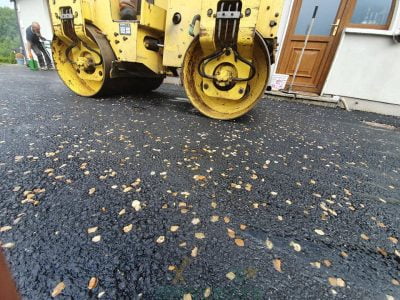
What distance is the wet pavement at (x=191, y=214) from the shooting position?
83 cm

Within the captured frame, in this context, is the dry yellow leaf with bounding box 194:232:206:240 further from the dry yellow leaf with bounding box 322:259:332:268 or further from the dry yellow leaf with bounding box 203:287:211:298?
the dry yellow leaf with bounding box 322:259:332:268

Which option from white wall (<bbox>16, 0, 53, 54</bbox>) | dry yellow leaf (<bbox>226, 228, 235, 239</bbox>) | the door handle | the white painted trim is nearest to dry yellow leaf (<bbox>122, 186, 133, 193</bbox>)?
dry yellow leaf (<bbox>226, 228, 235, 239</bbox>)

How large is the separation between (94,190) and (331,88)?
5.37m

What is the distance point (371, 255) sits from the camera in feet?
3.29

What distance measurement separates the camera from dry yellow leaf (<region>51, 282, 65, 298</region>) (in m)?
0.74

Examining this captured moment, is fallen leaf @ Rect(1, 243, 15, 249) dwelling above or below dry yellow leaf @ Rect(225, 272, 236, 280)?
below

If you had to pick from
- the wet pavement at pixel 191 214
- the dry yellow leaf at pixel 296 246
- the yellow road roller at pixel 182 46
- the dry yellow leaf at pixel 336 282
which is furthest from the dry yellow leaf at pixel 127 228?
the yellow road roller at pixel 182 46

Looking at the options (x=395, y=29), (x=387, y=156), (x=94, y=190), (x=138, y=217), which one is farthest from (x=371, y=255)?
(x=395, y=29)

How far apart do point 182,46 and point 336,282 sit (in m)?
2.74

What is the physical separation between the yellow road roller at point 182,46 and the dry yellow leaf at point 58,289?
225 cm

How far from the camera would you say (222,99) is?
9.21 ft

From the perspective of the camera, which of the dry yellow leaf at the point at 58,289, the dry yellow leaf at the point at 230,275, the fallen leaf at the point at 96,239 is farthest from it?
the fallen leaf at the point at 96,239

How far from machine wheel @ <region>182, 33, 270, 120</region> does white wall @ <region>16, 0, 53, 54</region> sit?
33.5 ft

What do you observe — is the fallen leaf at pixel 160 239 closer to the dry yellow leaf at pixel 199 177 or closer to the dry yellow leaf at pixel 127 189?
the dry yellow leaf at pixel 127 189
